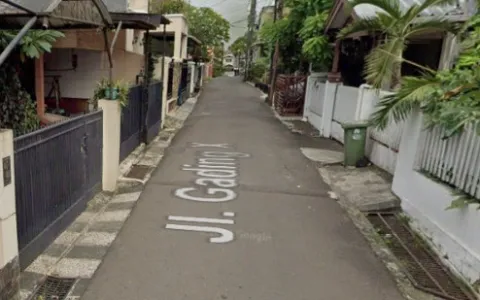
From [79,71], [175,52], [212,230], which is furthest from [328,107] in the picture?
[175,52]

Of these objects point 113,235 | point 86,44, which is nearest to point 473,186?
point 113,235

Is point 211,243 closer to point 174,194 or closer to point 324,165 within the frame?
point 174,194

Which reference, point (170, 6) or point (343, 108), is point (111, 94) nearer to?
point (343, 108)

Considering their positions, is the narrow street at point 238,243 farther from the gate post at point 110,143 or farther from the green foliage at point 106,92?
the green foliage at point 106,92

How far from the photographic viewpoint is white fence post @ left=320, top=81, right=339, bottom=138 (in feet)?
40.2

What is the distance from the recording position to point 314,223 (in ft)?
18.2

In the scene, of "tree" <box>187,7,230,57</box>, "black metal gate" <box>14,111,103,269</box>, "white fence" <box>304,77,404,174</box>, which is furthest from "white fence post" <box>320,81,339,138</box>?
"tree" <box>187,7,230,57</box>

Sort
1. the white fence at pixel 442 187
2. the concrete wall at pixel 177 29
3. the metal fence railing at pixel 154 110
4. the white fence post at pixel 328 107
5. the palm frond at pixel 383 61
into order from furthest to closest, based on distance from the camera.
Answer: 1. the concrete wall at pixel 177 29
2. the white fence post at pixel 328 107
3. the metal fence railing at pixel 154 110
4. the palm frond at pixel 383 61
5. the white fence at pixel 442 187

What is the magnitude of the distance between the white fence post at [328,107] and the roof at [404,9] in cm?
192

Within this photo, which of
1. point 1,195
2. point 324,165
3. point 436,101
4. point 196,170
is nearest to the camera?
point 1,195

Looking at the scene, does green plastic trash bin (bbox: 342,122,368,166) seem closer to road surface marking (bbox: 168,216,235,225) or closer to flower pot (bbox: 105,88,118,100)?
road surface marking (bbox: 168,216,235,225)

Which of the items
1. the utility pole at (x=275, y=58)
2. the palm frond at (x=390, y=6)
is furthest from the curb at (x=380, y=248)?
the utility pole at (x=275, y=58)

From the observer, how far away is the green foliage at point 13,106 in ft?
18.0

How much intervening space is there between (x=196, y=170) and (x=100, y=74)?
5.04 m
